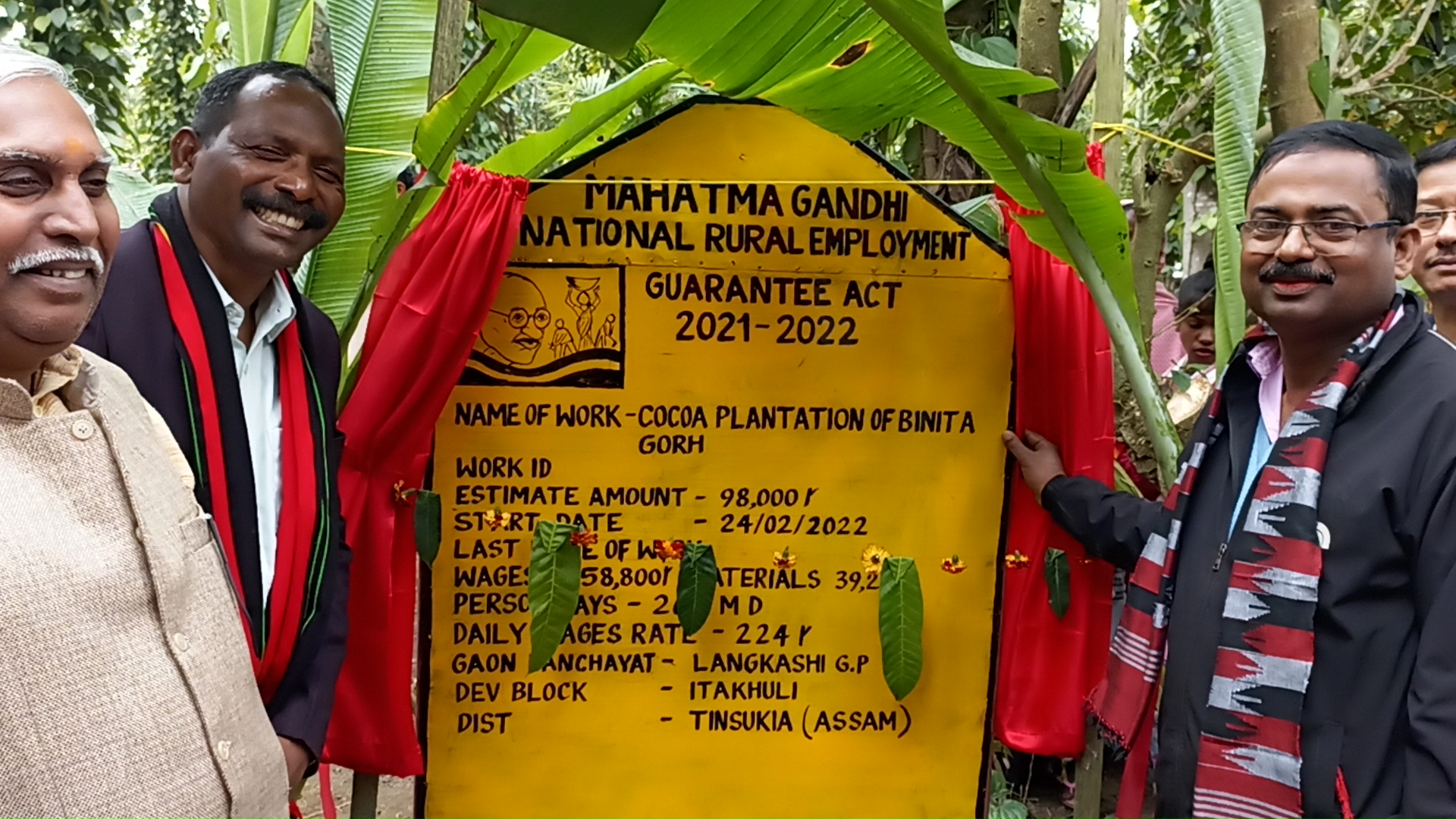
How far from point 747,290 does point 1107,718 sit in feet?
3.56

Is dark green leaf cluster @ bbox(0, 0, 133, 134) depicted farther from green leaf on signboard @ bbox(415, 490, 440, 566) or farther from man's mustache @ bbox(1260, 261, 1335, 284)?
man's mustache @ bbox(1260, 261, 1335, 284)

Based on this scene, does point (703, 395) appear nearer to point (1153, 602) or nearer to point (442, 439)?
point (442, 439)

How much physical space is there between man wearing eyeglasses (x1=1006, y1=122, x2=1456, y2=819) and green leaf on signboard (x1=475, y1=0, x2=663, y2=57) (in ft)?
3.35

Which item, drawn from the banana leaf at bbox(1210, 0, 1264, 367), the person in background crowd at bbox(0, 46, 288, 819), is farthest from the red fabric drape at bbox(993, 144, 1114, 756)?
the person in background crowd at bbox(0, 46, 288, 819)

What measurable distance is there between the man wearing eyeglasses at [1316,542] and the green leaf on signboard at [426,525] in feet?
4.39

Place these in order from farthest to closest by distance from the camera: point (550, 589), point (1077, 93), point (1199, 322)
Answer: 1. point (1199, 322)
2. point (1077, 93)
3. point (550, 589)

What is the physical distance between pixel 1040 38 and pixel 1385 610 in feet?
4.84

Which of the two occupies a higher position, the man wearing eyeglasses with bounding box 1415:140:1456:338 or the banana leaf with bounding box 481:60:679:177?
the banana leaf with bounding box 481:60:679:177

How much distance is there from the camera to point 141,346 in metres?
1.51

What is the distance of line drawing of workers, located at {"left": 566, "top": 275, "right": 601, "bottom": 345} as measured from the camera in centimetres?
212

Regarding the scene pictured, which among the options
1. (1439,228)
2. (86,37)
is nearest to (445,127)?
(1439,228)

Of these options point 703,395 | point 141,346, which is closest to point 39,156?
point 141,346

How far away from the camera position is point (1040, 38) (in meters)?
2.35

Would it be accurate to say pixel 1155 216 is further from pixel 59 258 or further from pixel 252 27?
pixel 59 258
